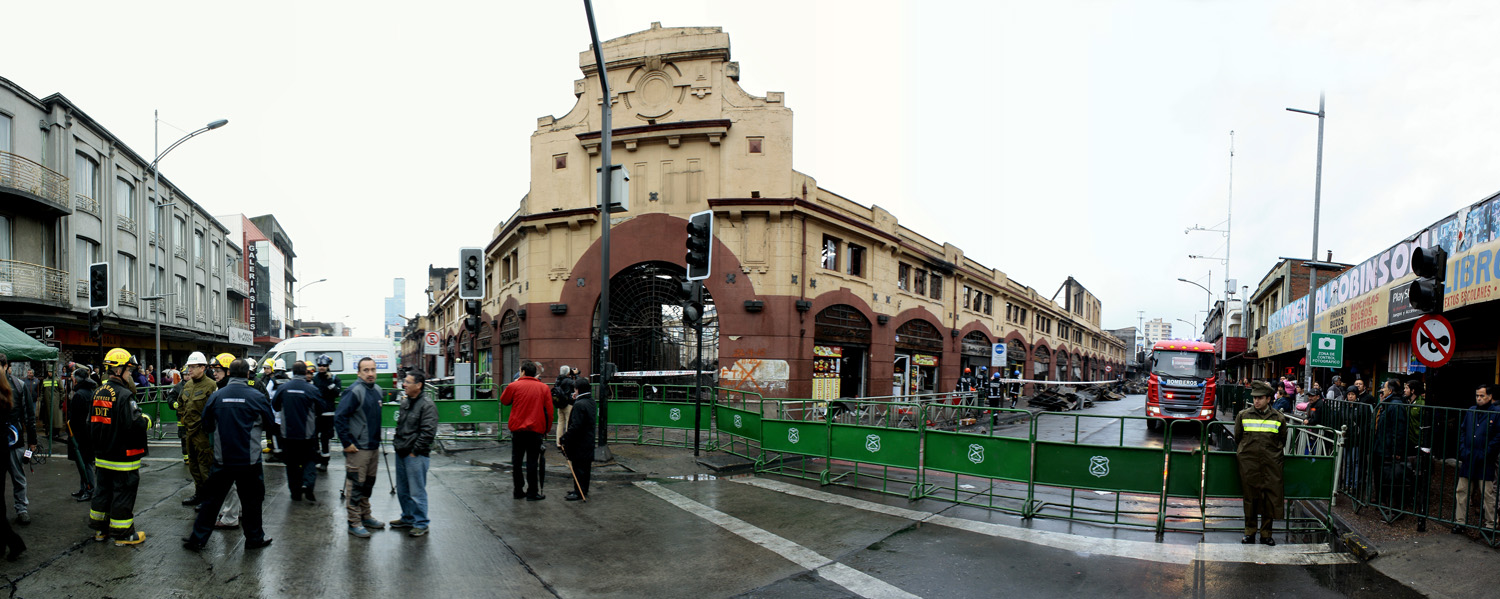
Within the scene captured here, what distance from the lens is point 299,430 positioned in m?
8.21

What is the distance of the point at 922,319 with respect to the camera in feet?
92.9

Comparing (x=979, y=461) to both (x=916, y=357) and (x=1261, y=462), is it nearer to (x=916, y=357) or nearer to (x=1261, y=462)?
(x=1261, y=462)

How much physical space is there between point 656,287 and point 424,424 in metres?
13.9

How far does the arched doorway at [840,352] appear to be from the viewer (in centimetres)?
2194

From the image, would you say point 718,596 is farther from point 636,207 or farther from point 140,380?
point 140,380


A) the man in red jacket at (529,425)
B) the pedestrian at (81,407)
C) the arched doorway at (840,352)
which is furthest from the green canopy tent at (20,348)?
the arched doorway at (840,352)

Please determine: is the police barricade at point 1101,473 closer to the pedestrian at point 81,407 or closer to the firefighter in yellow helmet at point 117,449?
the firefighter in yellow helmet at point 117,449

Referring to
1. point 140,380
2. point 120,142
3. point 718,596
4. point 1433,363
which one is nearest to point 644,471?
point 718,596

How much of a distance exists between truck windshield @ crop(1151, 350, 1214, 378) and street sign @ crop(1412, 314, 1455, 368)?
14382 millimetres

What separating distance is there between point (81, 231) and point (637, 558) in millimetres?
27481

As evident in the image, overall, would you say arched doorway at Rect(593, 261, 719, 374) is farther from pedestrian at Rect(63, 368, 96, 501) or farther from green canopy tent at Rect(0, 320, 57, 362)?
pedestrian at Rect(63, 368, 96, 501)

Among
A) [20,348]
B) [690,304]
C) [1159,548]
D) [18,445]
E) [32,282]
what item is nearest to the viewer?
[1159,548]

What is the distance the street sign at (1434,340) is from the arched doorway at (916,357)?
17.9 m

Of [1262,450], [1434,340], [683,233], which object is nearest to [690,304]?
[683,233]
